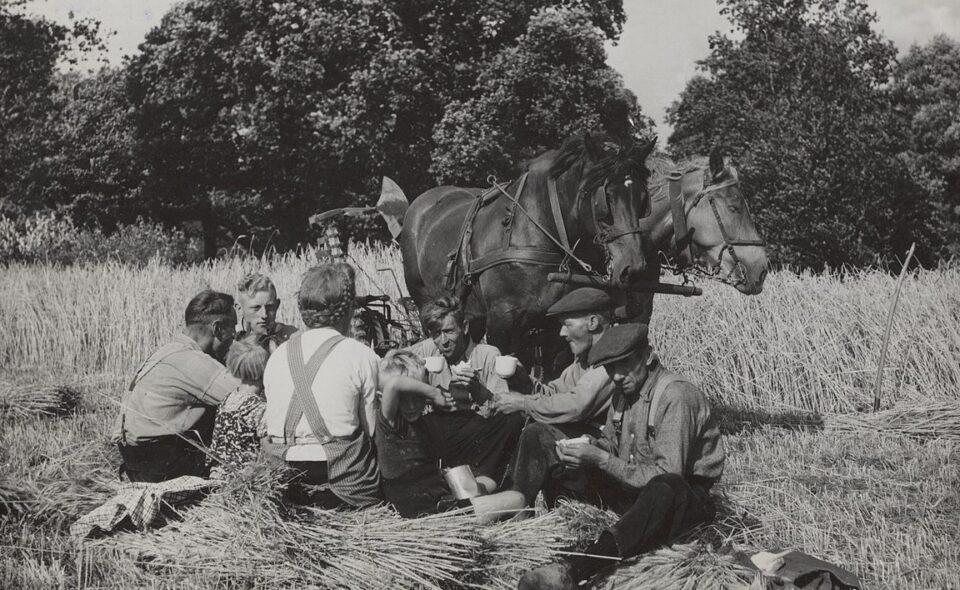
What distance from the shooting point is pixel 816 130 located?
21.1 m

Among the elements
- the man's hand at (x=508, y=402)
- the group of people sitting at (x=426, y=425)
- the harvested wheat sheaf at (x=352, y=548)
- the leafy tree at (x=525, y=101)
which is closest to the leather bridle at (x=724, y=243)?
the group of people sitting at (x=426, y=425)

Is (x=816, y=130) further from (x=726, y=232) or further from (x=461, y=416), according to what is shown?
(x=461, y=416)

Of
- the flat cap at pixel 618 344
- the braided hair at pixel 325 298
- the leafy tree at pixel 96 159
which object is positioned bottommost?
the flat cap at pixel 618 344

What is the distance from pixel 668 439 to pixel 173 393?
113 inches

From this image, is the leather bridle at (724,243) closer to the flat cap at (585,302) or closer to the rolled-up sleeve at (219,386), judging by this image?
the flat cap at (585,302)

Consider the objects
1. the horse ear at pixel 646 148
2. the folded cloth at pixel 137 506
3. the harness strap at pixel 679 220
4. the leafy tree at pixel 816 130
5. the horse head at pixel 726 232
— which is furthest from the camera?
the leafy tree at pixel 816 130

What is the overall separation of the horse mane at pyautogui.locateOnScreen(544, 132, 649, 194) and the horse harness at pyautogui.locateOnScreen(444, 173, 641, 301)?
0.27 ft

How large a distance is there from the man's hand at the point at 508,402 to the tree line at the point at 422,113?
17168mm

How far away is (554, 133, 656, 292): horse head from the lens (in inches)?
255

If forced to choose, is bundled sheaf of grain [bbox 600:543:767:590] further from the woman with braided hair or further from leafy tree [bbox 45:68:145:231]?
leafy tree [bbox 45:68:145:231]

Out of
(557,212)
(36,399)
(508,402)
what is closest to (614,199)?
(557,212)

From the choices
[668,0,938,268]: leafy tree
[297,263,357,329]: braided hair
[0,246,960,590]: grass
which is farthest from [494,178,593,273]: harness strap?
[668,0,938,268]: leafy tree

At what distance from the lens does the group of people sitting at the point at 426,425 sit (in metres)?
4.70

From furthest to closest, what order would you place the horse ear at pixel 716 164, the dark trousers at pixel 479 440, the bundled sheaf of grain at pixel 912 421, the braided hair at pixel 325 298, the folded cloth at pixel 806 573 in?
1. the bundled sheaf of grain at pixel 912 421
2. the horse ear at pixel 716 164
3. the dark trousers at pixel 479 440
4. the braided hair at pixel 325 298
5. the folded cloth at pixel 806 573
